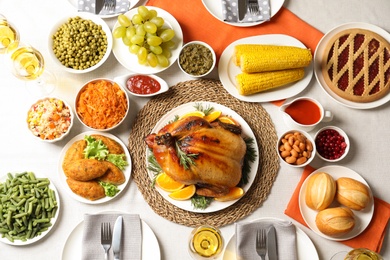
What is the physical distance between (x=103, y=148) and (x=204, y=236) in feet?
2.14

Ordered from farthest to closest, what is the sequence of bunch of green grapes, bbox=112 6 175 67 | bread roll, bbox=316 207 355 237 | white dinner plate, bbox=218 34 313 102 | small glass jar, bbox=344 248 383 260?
white dinner plate, bbox=218 34 313 102
bunch of green grapes, bbox=112 6 175 67
bread roll, bbox=316 207 355 237
small glass jar, bbox=344 248 383 260

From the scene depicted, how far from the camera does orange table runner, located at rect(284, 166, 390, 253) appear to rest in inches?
94.3

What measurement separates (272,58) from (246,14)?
31 centimetres

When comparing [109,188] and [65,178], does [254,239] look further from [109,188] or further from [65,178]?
[65,178]

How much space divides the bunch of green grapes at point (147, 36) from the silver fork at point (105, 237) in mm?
831

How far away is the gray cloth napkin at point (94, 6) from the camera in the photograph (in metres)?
2.54

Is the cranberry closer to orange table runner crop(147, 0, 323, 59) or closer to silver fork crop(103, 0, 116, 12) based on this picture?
orange table runner crop(147, 0, 323, 59)

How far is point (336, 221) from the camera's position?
2285 mm

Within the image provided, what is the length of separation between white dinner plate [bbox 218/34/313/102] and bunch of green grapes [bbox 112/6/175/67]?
289 millimetres

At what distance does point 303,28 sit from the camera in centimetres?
257

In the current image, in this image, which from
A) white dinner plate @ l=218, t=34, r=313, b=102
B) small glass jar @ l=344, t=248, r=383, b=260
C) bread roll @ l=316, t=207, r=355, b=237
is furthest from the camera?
white dinner plate @ l=218, t=34, r=313, b=102

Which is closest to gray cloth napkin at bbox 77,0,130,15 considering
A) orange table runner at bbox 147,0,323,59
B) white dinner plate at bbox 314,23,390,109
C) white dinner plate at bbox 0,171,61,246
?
orange table runner at bbox 147,0,323,59

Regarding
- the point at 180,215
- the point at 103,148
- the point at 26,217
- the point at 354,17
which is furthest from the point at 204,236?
the point at 354,17

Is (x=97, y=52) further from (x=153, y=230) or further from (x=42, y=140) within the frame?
(x=153, y=230)
